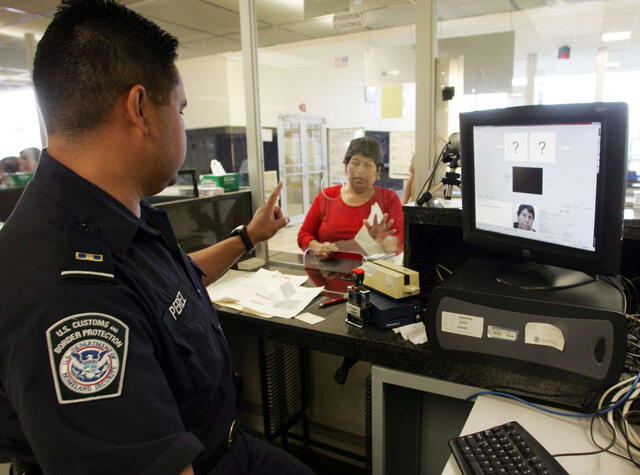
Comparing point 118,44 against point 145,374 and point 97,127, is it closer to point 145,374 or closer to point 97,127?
point 97,127

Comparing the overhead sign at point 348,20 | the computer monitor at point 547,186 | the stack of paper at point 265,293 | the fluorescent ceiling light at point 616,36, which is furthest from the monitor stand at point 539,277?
the fluorescent ceiling light at point 616,36

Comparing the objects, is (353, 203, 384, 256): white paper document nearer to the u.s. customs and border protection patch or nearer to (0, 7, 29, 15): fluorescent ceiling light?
the u.s. customs and border protection patch

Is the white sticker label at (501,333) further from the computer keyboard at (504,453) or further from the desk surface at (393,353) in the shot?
the computer keyboard at (504,453)

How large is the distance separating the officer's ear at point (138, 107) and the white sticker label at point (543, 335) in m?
0.93

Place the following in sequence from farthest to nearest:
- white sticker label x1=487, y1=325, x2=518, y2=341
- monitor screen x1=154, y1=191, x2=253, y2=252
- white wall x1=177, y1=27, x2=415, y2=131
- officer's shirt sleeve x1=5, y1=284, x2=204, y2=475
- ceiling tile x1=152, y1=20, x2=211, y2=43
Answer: white wall x1=177, y1=27, x2=415, y2=131 < ceiling tile x1=152, y1=20, x2=211, y2=43 < monitor screen x1=154, y1=191, x2=253, y2=252 < white sticker label x1=487, y1=325, x2=518, y2=341 < officer's shirt sleeve x1=5, y1=284, x2=204, y2=475

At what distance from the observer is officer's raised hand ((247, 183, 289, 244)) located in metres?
1.54

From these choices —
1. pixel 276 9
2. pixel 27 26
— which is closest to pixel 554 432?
pixel 276 9

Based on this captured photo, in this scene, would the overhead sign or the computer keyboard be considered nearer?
the computer keyboard

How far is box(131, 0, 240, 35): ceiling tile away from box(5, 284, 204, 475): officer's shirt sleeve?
11.2ft

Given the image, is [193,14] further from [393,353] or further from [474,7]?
[393,353]

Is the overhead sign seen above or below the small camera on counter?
above

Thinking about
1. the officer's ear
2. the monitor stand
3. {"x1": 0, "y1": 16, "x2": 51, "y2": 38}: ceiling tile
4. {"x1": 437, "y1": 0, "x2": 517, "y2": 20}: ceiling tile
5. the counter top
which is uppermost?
{"x1": 0, "y1": 16, "x2": 51, "y2": 38}: ceiling tile

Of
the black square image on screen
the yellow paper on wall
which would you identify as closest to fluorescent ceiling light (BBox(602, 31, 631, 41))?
the yellow paper on wall

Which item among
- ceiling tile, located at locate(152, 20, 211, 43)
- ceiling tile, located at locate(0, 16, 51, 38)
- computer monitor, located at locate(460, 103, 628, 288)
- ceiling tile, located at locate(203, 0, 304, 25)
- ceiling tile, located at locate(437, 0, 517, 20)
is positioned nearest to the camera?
computer monitor, located at locate(460, 103, 628, 288)
